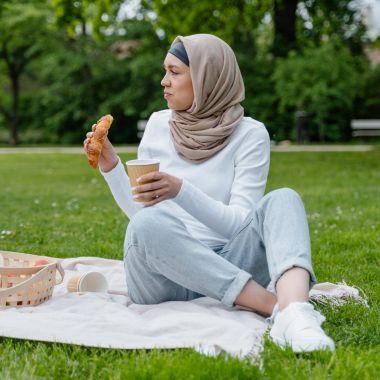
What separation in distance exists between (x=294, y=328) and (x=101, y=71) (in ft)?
73.1

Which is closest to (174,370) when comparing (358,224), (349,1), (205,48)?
(205,48)

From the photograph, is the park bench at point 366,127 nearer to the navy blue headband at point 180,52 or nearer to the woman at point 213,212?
the woman at point 213,212

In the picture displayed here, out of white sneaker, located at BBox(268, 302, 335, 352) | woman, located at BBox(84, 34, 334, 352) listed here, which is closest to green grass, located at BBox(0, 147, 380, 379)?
white sneaker, located at BBox(268, 302, 335, 352)

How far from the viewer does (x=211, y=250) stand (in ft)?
9.95

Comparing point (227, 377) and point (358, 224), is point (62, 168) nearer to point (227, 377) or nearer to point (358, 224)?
point (358, 224)

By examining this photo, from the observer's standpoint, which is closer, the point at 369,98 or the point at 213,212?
the point at 213,212

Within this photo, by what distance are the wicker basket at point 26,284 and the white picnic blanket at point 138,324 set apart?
0.14 ft

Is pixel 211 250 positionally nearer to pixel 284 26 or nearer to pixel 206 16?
pixel 206 16

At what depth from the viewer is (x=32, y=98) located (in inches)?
1085

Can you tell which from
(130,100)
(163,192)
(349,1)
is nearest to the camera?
(163,192)

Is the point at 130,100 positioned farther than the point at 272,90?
Yes

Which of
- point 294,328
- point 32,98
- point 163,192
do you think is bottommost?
point 32,98

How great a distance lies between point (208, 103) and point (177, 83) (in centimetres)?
18

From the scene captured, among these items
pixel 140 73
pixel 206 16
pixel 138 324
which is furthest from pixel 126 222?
pixel 140 73
